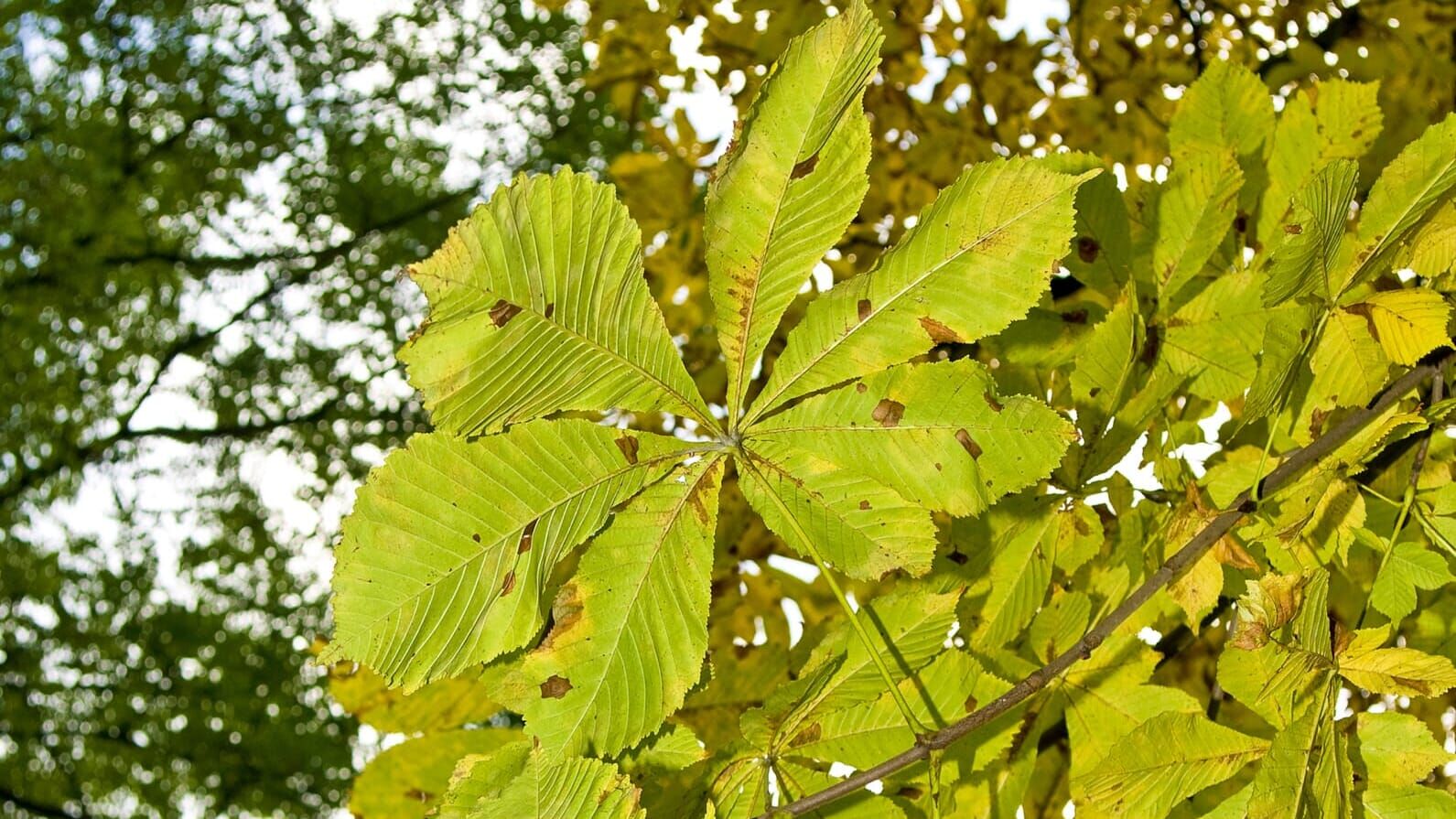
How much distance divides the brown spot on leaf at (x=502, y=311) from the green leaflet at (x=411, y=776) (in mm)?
416

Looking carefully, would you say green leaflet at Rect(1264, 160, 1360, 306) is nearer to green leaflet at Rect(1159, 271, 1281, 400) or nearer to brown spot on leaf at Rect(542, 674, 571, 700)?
green leaflet at Rect(1159, 271, 1281, 400)

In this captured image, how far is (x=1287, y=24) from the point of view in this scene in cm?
225

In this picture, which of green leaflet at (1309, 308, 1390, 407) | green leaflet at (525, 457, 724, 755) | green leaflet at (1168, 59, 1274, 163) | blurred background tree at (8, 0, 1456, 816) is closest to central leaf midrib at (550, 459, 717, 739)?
green leaflet at (525, 457, 724, 755)

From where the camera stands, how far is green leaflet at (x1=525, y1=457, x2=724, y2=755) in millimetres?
519

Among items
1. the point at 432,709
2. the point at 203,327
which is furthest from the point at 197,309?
the point at 432,709

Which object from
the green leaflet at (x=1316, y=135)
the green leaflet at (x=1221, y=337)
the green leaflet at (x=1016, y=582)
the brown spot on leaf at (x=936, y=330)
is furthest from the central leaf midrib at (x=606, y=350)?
the green leaflet at (x=1316, y=135)

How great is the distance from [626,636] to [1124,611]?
0.25 meters

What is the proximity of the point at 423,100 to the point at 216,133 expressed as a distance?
1100 mm

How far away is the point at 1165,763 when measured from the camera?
1.96 ft

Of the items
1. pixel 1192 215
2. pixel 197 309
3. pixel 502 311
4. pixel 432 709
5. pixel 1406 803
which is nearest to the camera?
pixel 502 311

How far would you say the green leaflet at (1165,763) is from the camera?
1.92ft

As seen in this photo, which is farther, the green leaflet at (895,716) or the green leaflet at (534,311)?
the green leaflet at (895,716)

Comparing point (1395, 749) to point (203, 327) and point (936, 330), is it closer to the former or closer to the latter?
point (936, 330)

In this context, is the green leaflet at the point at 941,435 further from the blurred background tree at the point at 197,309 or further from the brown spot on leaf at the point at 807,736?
the blurred background tree at the point at 197,309
